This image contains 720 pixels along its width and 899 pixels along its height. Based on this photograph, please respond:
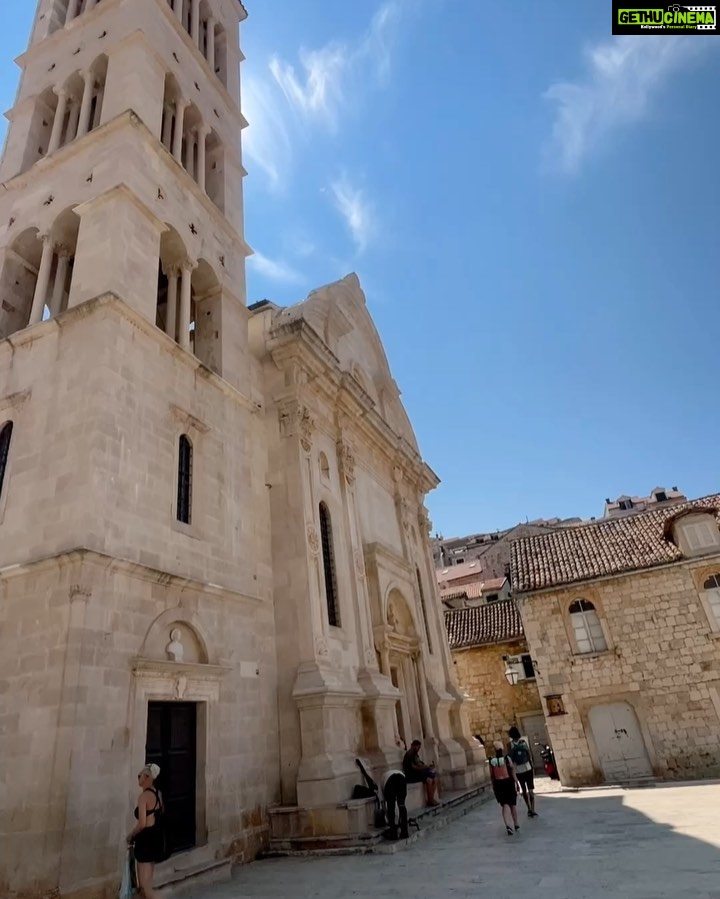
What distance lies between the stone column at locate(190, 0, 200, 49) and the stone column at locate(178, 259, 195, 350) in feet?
Answer: 31.9

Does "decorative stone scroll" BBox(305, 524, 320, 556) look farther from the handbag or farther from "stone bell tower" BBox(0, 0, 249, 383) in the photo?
the handbag

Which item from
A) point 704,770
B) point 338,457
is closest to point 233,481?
point 338,457

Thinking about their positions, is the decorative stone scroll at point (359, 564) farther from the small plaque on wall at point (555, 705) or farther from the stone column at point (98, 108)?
the stone column at point (98, 108)

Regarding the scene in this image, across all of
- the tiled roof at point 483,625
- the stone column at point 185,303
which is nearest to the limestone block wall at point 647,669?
the tiled roof at point 483,625

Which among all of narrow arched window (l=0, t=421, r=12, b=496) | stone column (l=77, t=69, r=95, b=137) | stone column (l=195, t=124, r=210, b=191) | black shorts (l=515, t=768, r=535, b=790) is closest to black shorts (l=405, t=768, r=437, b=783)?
black shorts (l=515, t=768, r=535, b=790)

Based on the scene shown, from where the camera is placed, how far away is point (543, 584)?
20594 mm

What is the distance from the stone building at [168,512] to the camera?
782 cm

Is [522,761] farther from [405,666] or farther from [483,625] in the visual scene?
[483,625]

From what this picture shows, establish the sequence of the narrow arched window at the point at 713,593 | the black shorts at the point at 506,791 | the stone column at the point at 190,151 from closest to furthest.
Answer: the black shorts at the point at 506,791 < the stone column at the point at 190,151 < the narrow arched window at the point at 713,593

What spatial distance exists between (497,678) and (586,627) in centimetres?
733

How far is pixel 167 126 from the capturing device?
1623 cm

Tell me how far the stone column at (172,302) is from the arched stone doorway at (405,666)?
958cm

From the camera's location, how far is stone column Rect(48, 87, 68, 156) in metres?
14.9

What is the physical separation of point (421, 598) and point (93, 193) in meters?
15.9
